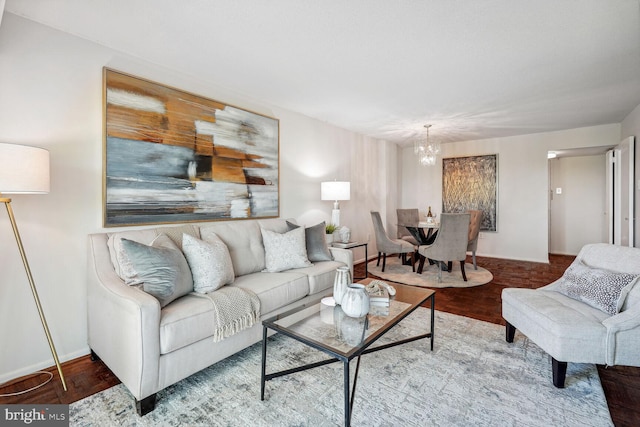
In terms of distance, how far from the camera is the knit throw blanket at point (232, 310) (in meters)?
1.86

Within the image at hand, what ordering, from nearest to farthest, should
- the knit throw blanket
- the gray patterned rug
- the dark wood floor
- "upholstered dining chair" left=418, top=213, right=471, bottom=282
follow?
the gray patterned rug → the dark wood floor → the knit throw blanket → "upholstered dining chair" left=418, top=213, right=471, bottom=282

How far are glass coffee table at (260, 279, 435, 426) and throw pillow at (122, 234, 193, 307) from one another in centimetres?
64

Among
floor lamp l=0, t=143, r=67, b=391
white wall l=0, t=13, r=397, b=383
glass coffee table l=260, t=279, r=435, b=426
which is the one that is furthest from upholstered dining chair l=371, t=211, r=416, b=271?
floor lamp l=0, t=143, r=67, b=391

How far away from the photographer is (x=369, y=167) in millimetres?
5531

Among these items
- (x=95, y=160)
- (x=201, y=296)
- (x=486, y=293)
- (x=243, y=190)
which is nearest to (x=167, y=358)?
(x=201, y=296)

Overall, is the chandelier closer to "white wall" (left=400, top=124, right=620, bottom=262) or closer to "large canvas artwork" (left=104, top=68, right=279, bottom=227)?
"white wall" (left=400, top=124, right=620, bottom=262)

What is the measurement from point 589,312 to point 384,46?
2.29 metres

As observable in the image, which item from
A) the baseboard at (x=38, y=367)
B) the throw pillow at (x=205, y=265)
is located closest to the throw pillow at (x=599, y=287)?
the throw pillow at (x=205, y=265)

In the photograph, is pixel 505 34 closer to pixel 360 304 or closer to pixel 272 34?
pixel 272 34

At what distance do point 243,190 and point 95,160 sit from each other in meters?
1.32

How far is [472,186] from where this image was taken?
5.94m

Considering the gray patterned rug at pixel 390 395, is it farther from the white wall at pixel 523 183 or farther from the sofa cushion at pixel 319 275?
the white wall at pixel 523 183

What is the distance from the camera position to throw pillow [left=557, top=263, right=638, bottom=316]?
5.91 ft

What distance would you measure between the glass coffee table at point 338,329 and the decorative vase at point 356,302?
37mm
